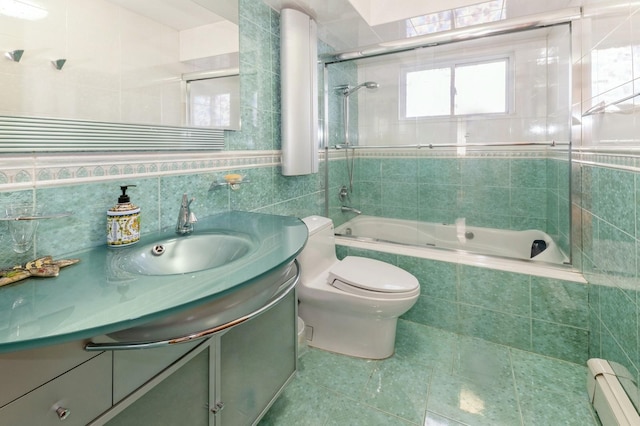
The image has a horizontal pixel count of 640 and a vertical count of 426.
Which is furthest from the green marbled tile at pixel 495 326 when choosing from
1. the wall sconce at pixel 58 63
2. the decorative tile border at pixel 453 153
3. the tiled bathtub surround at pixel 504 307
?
the wall sconce at pixel 58 63

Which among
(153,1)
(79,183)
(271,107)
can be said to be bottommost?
(79,183)

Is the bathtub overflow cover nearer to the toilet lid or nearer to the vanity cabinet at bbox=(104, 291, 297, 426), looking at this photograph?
the vanity cabinet at bbox=(104, 291, 297, 426)

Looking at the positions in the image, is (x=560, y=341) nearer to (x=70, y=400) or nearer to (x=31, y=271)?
(x=70, y=400)

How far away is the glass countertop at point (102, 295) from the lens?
19.8 inches

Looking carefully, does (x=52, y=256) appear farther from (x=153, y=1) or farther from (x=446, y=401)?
(x=446, y=401)

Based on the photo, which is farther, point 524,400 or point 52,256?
point 524,400

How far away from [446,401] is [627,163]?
46.3 inches

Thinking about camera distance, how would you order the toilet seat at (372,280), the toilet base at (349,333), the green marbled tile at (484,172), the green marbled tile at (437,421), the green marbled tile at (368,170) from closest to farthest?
1. the green marbled tile at (437,421)
2. the toilet seat at (372,280)
3. the toilet base at (349,333)
4. the green marbled tile at (484,172)
5. the green marbled tile at (368,170)

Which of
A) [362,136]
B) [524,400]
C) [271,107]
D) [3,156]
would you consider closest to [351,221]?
[362,136]

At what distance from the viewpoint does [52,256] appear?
34.8 inches

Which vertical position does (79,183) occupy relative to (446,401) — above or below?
above

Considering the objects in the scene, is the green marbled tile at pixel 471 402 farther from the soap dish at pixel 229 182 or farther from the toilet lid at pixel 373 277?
the soap dish at pixel 229 182

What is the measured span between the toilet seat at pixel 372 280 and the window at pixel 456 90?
1574 mm

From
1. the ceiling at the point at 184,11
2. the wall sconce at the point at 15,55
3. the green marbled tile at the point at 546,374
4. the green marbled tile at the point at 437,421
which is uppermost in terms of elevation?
the ceiling at the point at 184,11
